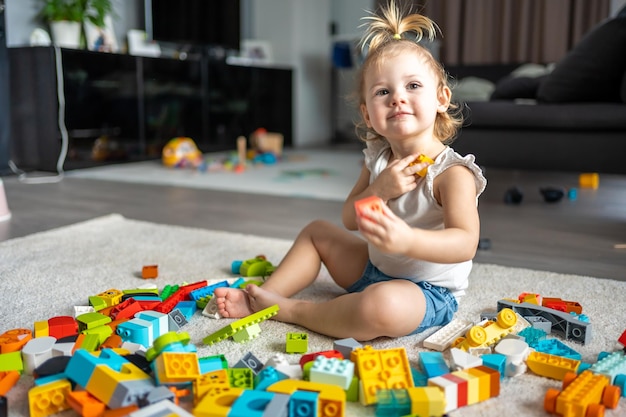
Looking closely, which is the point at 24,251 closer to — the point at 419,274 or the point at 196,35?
the point at 419,274

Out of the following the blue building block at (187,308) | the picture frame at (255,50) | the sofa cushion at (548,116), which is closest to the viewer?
the blue building block at (187,308)

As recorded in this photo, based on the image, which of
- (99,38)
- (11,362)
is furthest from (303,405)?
(99,38)

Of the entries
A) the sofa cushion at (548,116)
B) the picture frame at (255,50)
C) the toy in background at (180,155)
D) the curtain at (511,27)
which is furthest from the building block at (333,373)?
the picture frame at (255,50)

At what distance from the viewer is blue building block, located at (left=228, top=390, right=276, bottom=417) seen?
2.37 feet

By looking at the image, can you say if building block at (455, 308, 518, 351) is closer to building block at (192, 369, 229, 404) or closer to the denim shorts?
the denim shorts

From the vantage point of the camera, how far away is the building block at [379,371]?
803 millimetres

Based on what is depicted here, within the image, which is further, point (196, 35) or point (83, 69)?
point (196, 35)

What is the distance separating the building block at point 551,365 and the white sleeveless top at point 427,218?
22cm

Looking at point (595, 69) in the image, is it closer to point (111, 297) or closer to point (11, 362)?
point (111, 297)

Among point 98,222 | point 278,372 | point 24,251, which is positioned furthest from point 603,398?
point 98,222

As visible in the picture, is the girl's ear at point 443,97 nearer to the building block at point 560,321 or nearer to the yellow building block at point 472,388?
the building block at point 560,321

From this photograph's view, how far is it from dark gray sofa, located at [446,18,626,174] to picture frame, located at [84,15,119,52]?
2.23 metres

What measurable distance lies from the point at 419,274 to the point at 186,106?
3.42 meters

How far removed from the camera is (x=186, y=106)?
4223mm
